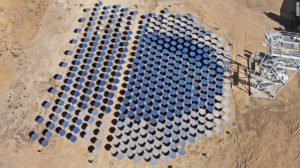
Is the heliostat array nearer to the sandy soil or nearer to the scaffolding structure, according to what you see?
the sandy soil

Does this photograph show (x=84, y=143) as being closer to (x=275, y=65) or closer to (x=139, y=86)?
(x=139, y=86)

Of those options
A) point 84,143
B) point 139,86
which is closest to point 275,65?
point 139,86

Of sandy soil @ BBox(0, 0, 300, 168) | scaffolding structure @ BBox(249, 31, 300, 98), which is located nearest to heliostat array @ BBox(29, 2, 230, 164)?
sandy soil @ BBox(0, 0, 300, 168)

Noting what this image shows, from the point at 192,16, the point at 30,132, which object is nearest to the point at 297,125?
the point at 192,16

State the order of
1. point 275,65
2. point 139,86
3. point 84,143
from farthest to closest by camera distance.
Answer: point 139,86
point 275,65
point 84,143

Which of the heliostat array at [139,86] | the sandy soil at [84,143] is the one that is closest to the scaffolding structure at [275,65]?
the sandy soil at [84,143]
